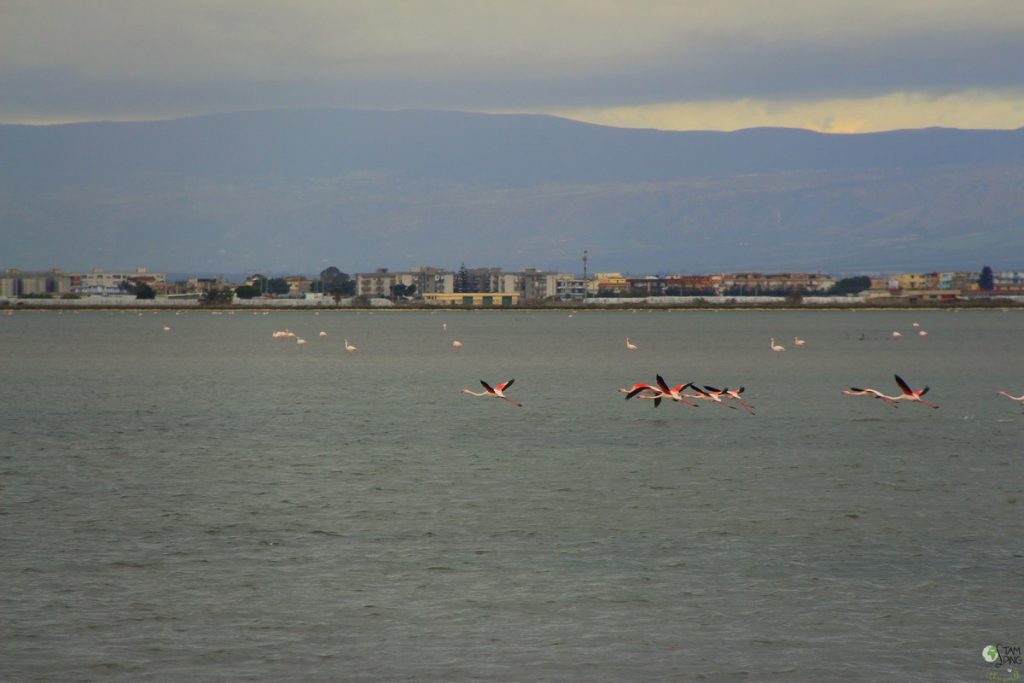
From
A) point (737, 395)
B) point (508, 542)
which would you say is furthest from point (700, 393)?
point (508, 542)

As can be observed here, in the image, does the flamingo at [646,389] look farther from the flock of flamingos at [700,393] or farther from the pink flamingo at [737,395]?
the pink flamingo at [737,395]

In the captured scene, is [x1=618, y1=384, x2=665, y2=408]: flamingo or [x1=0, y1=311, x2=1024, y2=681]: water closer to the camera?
[x1=0, y1=311, x2=1024, y2=681]: water

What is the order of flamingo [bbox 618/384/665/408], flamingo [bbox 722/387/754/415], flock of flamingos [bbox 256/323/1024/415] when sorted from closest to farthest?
flamingo [bbox 618/384/665/408] → flock of flamingos [bbox 256/323/1024/415] → flamingo [bbox 722/387/754/415]

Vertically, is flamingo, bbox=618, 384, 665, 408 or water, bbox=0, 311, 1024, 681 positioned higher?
flamingo, bbox=618, 384, 665, 408

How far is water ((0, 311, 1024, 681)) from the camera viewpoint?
2152 centimetres

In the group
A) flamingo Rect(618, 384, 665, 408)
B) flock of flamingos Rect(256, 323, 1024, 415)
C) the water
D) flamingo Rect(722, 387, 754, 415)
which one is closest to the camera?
the water

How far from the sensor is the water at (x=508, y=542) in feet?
70.6

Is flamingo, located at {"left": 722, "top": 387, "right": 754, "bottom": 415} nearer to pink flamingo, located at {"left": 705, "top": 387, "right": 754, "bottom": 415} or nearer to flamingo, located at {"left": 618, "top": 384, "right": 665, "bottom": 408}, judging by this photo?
pink flamingo, located at {"left": 705, "top": 387, "right": 754, "bottom": 415}

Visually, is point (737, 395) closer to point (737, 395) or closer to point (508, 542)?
point (737, 395)

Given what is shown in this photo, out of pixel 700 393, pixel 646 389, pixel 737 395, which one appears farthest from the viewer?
pixel 700 393

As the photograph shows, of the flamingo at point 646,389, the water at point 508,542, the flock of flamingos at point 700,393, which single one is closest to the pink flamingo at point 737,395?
the flock of flamingos at point 700,393

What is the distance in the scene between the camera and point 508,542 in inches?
1155

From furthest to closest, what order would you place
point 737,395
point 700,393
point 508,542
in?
point 700,393 < point 737,395 < point 508,542

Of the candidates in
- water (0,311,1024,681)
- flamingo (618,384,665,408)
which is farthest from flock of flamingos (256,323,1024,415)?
water (0,311,1024,681)
